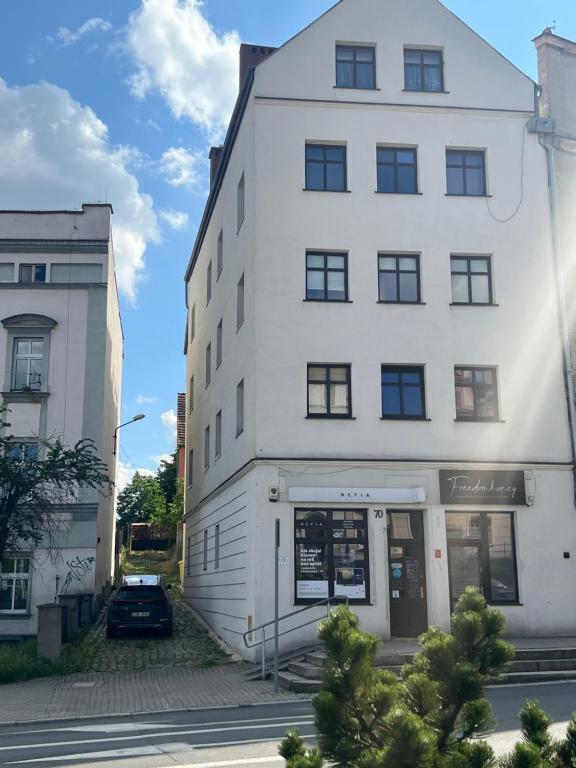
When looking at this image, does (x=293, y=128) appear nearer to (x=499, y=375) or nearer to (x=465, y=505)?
(x=499, y=375)

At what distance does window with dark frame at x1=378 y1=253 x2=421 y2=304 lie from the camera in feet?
73.3

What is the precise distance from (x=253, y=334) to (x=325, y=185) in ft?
14.5

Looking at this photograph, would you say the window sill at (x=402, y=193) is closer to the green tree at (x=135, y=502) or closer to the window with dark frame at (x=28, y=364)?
the window with dark frame at (x=28, y=364)

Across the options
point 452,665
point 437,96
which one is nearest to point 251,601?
point 437,96

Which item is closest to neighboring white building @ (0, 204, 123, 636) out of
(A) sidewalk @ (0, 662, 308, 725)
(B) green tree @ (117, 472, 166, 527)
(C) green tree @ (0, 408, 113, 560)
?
(C) green tree @ (0, 408, 113, 560)

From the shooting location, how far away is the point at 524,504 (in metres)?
21.2

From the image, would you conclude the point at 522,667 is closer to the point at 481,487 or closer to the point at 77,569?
the point at 481,487

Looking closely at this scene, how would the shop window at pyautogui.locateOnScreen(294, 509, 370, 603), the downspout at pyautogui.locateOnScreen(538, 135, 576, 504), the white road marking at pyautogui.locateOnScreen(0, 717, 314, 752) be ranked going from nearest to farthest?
the white road marking at pyautogui.locateOnScreen(0, 717, 314, 752) < the shop window at pyautogui.locateOnScreen(294, 509, 370, 603) < the downspout at pyautogui.locateOnScreen(538, 135, 576, 504)

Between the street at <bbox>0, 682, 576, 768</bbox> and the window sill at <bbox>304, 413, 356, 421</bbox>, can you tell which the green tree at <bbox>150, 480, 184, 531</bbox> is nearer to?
the window sill at <bbox>304, 413, 356, 421</bbox>

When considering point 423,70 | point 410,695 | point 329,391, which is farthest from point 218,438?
point 410,695

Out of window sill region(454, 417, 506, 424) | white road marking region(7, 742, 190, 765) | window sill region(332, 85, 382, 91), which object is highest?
window sill region(332, 85, 382, 91)

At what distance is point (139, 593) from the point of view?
2411 centimetres

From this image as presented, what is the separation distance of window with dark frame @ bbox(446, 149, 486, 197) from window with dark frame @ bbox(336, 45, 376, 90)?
2.85 metres

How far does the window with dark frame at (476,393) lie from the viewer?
21.8 m
